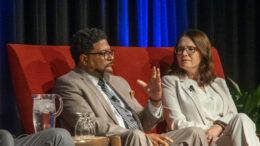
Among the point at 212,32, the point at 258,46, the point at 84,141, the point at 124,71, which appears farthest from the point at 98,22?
the point at 258,46

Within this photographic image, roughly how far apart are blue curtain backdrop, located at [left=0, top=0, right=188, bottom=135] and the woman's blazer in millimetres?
678

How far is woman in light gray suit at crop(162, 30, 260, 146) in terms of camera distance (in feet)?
9.62

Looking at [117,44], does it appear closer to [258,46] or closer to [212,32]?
[212,32]

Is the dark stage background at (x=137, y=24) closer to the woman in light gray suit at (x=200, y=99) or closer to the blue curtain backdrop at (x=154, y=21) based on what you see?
the blue curtain backdrop at (x=154, y=21)

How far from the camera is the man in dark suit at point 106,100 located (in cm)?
253

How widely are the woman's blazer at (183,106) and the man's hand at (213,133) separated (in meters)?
0.08

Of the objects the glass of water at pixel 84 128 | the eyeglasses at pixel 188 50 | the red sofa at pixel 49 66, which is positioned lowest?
the glass of water at pixel 84 128

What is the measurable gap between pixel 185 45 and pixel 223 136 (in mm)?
764

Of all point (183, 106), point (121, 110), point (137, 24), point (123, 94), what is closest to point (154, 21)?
point (137, 24)

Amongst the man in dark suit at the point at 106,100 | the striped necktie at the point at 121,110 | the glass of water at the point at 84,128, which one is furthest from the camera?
the striped necktie at the point at 121,110

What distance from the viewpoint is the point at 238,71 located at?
4609 mm

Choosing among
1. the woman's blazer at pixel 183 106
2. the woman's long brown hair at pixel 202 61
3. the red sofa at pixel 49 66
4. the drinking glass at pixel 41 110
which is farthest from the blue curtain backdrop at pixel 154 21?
the drinking glass at pixel 41 110

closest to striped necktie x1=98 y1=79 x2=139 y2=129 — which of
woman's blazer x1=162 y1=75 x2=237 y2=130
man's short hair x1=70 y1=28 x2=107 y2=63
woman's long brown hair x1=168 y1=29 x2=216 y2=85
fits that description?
man's short hair x1=70 y1=28 x2=107 y2=63

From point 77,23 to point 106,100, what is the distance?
34.1 inches
